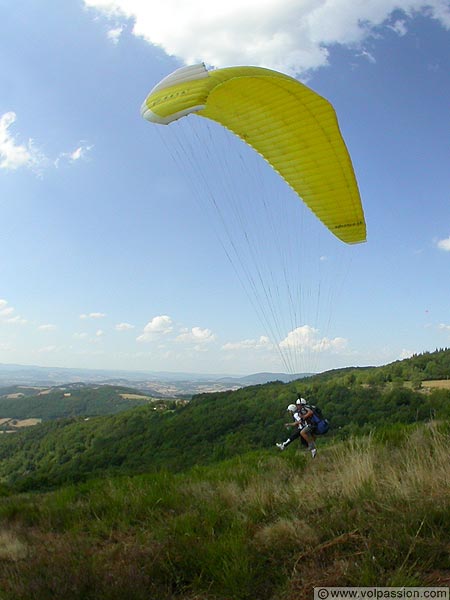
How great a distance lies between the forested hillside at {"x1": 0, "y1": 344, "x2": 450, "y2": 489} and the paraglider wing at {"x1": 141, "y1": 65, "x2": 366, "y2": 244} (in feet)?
15.6

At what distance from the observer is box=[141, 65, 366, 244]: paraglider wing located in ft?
22.4

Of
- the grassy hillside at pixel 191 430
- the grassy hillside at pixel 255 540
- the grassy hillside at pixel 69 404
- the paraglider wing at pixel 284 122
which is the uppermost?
the paraglider wing at pixel 284 122

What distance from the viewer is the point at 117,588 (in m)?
2.96

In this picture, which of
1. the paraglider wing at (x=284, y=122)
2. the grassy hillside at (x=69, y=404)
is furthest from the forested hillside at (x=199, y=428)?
the grassy hillside at (x=69, y=404)

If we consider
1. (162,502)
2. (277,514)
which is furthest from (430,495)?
(162,502)

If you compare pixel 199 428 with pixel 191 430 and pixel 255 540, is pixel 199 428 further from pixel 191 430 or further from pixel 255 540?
pixel 255 540

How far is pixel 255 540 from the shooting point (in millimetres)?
3578

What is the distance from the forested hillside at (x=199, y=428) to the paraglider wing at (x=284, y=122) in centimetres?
475

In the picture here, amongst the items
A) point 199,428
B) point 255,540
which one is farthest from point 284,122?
point 199,428

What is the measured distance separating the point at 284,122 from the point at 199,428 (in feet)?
142

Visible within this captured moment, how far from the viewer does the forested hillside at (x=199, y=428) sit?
22547mm

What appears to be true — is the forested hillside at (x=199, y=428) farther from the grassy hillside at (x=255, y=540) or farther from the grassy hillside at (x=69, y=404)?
the grassy hillside at (x=69, y=404)

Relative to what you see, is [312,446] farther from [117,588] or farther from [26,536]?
[117,588]

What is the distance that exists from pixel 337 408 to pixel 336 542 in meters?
30.0
